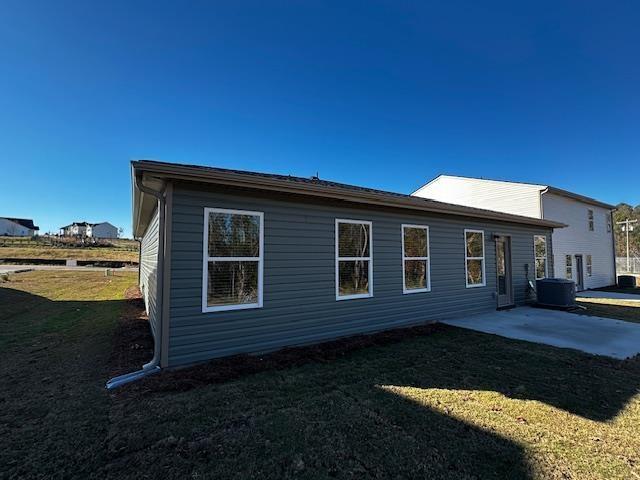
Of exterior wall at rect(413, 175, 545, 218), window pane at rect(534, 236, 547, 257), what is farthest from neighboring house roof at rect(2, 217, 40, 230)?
window pane at rect(534, 236, 547, 257)

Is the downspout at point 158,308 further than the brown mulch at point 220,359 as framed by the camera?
Yes

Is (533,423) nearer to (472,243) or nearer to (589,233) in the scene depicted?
(472,243)

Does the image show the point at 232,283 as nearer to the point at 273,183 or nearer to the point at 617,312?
the point at 273,183

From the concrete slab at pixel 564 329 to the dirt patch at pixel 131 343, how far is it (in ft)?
21.5

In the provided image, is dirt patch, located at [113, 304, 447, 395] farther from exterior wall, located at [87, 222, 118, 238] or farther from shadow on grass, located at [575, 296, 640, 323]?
exterior wall, located at [87, 222, 118, 238]

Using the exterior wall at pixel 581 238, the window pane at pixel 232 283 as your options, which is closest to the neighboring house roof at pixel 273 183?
the window pane at pixel 232 283

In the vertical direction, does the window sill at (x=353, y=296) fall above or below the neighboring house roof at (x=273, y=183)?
below

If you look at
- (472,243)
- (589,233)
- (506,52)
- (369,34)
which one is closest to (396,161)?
(506,52)

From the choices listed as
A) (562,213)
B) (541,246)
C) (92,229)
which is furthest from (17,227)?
(562,213)

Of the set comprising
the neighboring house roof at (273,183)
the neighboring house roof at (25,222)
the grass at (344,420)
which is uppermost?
the neighboring house roof at (25,222)

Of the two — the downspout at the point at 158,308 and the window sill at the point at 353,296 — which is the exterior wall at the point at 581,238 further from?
the downspout at the point at 158,308

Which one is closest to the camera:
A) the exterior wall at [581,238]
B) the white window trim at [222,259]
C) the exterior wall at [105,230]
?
the white window trim at [222,259]

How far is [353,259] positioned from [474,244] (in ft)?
15.0

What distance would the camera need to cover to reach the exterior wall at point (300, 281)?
4.29 m
